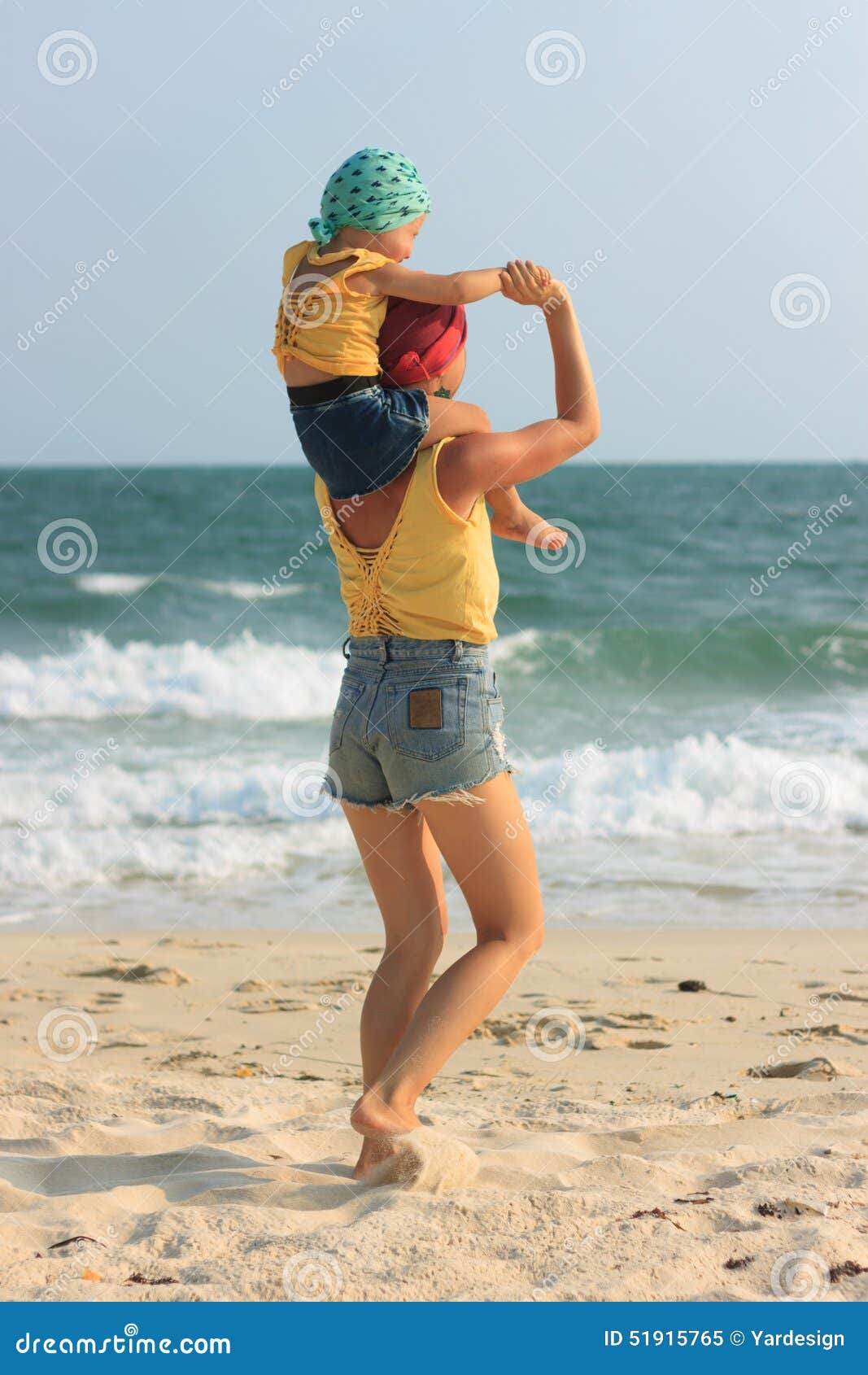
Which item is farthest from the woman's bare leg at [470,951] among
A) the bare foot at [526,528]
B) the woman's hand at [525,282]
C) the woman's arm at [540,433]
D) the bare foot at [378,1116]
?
the woman's hand at [525,282]

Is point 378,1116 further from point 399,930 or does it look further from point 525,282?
point 525,282

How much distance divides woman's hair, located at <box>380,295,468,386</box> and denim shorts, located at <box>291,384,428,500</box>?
1.8 inches

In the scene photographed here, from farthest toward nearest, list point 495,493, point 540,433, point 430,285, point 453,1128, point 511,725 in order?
point 511,725 < point 453,1128 < point 495,493 < point 540,433 < point 430,285

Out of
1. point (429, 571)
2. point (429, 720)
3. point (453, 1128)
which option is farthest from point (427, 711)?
point (453, 1128)

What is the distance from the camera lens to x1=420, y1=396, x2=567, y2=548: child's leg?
263cm

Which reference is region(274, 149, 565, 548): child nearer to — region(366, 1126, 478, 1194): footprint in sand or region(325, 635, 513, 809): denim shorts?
region(325, 635, 513, 809): denim shorts

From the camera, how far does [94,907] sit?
632 cm

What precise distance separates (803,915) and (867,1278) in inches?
149

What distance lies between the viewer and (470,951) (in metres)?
2.69

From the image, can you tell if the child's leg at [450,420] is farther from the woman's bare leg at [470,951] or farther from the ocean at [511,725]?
the ocean at [511,725]

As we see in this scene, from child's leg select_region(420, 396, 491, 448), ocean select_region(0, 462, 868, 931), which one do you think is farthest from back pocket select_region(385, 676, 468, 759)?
ocean select_region(0, 462, 868, 931)

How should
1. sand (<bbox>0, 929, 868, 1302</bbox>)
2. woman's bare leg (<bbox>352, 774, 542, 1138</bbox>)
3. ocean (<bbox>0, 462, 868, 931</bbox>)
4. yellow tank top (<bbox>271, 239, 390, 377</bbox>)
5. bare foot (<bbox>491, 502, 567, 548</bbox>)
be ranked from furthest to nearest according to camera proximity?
ocean (<bbox>0, 462, 868, 931</bbox>) → bare foot (<bbox>491, 502, 567, 548</bbox>) → woman's bare leg (<bbox>352, 774, 542, 1138</bbox>) → yellow tank top (<bbox>271, 239, 390, 377</bbox>) → sand (<bbox>0, 929, 868, 1302</bbox>)

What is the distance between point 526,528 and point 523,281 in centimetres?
54

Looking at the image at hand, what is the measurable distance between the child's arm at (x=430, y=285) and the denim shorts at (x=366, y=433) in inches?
7.5
